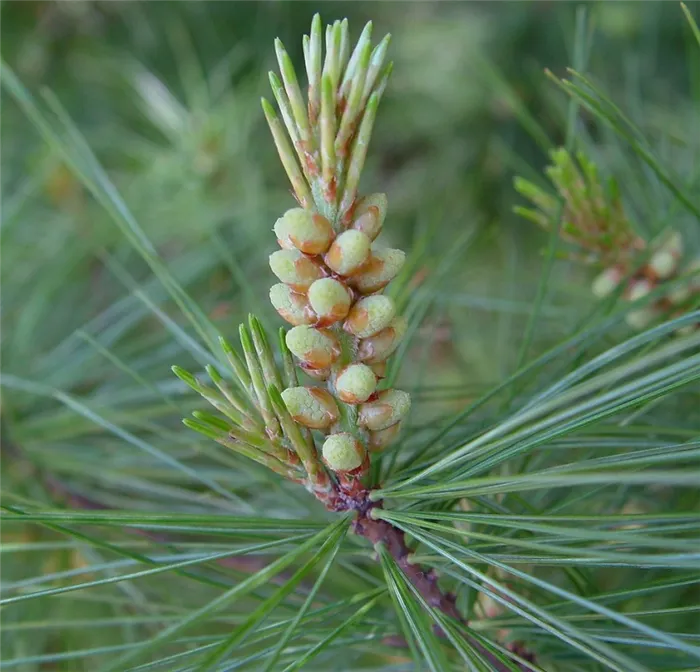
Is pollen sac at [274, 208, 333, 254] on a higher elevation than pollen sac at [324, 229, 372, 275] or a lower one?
higher

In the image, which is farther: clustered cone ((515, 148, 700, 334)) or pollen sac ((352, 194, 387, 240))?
clustered cone ((515, 148, 700, 334))

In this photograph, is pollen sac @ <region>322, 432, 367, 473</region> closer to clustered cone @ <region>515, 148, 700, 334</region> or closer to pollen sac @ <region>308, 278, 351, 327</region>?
pollen sac @ <region>308, 278, 351, 327</region>

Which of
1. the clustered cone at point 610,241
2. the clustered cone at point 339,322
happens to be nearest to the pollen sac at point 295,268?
the clustered cone at point 339,322

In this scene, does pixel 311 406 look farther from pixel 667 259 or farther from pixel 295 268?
pixel 667 259

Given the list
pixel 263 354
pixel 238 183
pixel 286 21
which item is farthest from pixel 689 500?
pixel 286 21

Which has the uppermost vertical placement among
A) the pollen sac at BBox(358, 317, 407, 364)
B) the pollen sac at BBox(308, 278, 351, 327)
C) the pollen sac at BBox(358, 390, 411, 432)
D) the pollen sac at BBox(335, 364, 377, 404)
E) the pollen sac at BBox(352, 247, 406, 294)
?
the pollen sac at BBox(352, 247, 406, 294)

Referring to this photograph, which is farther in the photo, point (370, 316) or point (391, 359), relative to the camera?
point (391, 359)

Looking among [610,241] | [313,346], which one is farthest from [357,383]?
[610,241]

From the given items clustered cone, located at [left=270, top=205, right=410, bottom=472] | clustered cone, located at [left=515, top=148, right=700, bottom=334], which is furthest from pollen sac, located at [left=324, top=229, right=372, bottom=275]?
clustered cone, located at [left=515, top=148, right=700, bottom=334]
